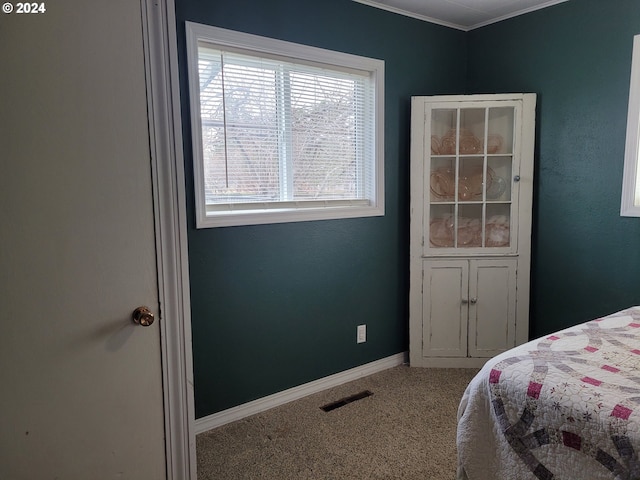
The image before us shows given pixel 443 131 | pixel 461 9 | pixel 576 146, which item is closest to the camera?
pixel 576 146

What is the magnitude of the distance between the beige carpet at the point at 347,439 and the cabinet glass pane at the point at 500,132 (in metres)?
1.61

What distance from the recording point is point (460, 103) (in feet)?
9.73

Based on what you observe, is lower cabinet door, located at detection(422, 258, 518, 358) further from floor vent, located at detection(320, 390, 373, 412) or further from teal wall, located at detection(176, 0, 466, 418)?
floor vent, located at detection(320, 390, 373, 412)

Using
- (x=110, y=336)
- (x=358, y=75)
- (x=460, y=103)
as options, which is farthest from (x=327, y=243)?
(x=110, y=336)

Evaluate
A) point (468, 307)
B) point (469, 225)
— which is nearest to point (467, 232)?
point (469, 225)

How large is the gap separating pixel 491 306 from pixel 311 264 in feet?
4.44

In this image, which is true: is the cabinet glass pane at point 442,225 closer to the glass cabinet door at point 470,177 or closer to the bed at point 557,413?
the glass cabinet door at point 470,177

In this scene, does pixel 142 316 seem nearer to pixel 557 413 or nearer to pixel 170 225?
pixel 170 225

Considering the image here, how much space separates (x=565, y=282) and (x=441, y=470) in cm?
163

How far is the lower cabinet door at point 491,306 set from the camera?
3.05 m

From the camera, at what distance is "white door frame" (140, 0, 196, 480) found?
4.34 feet

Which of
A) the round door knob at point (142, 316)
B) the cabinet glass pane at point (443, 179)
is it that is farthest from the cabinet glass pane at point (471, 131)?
the round door knob at point (142, 316)

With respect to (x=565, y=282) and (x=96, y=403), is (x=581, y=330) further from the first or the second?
(x=96, y=403)

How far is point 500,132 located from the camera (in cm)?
303
